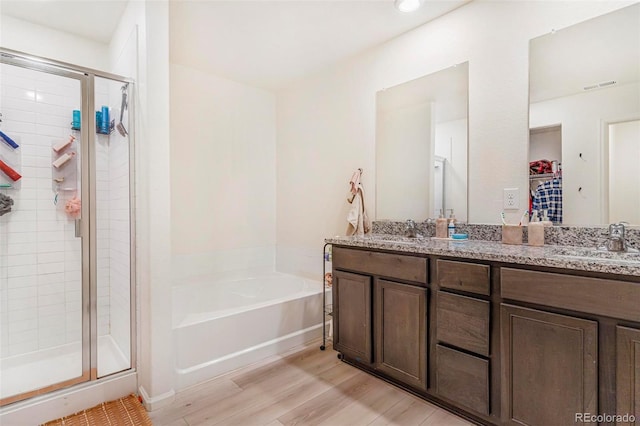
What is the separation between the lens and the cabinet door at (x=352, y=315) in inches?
79.1

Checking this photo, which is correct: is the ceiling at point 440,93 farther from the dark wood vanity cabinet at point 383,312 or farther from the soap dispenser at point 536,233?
the dark wood vanity cabinet at point 383,312

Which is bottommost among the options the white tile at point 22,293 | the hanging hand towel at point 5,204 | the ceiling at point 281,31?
the white tile at point 22,293

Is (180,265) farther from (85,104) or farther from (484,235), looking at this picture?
(484,235)

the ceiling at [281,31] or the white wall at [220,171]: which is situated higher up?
the ceiling at [281,31]

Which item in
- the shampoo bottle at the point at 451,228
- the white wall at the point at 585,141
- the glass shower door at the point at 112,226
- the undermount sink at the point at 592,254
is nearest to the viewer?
the undermount sink at the point at 592,254

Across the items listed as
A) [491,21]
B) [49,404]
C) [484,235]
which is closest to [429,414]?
[484,235]

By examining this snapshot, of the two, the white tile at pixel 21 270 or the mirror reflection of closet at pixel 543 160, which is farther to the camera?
the white tile at pixel 21 270

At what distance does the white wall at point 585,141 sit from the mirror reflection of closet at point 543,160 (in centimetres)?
3

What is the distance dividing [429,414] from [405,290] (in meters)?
0.64

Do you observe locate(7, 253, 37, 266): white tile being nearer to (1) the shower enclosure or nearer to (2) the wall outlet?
(1) the shower enclosure

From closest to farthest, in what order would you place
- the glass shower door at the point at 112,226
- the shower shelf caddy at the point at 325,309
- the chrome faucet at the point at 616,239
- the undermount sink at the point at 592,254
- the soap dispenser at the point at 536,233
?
1. the undermount sink at the point at 592,254
2. the chrome faucet at the point at 616,239
3. the soap dispenser at the point at 536,233
4. the glass shower door at the point at 112,226
5. the shower shelf caddy at the point at 325,309

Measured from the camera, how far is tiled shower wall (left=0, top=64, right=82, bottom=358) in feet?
7.17

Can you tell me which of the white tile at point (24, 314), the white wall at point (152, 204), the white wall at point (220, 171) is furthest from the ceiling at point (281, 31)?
the white tile at point (24, 314)

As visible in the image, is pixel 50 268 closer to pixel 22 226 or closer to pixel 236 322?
pixel 22 226
